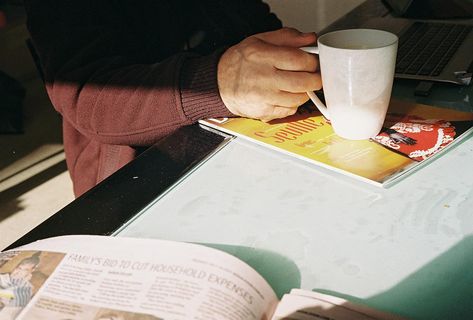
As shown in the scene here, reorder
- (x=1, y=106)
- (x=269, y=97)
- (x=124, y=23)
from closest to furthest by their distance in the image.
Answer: (x=269, y=97) < (x=124, y=23) < (x=1, y=106)

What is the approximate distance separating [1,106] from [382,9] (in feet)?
7.18

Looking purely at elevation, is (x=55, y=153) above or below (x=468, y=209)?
below

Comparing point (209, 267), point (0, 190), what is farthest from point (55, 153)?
point (209, 267)

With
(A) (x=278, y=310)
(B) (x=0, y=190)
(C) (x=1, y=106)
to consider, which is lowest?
(B) (x=0, y=190)

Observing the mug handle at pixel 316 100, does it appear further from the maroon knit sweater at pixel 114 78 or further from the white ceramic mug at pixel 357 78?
the maroon knit sweater at pixel 114 78

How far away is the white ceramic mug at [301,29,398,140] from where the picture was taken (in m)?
0.54

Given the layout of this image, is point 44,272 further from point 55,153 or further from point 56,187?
point 55,153

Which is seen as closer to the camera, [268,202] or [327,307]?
[327,307]

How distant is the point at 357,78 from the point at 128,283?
0.34 m

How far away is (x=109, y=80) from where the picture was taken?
2.48 ft

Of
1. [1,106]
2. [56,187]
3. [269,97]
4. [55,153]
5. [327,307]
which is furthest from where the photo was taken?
[1,106]

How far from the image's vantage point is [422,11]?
1.14m

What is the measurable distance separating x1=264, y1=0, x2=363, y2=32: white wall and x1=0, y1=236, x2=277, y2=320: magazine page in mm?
1888

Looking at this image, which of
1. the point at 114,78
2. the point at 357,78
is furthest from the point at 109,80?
the point at 357,78
